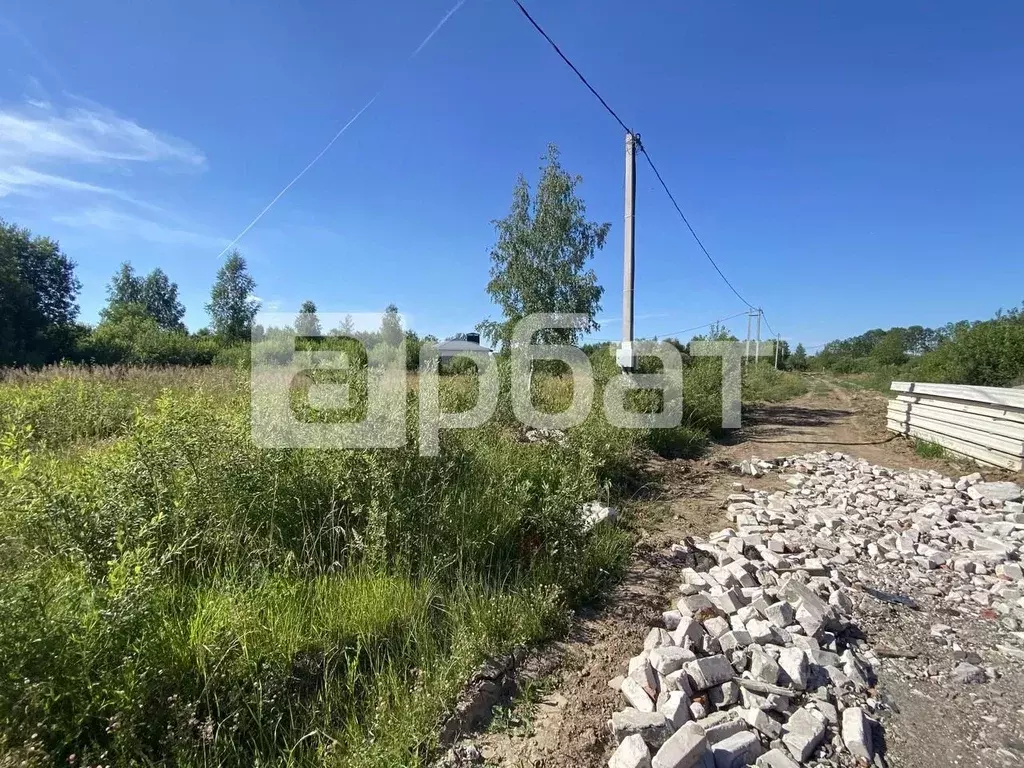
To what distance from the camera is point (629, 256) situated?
770 centimetres

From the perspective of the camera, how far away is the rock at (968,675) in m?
2.22

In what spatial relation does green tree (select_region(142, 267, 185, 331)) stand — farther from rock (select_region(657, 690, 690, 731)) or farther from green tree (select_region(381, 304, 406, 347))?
rock (select_region(657, 690, 690, 731))

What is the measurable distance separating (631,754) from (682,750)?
179mm

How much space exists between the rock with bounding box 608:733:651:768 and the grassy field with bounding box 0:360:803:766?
68 cm

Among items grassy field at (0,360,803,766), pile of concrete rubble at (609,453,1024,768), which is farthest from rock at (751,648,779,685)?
grassy field at (0,360,803,766)

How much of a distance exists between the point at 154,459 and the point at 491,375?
4.92 metres

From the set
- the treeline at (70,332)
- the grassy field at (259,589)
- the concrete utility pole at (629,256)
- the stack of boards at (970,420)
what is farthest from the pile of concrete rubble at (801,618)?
the treeline at (70,332)

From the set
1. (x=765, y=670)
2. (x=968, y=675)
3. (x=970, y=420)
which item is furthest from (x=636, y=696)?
(x=970, y=420)

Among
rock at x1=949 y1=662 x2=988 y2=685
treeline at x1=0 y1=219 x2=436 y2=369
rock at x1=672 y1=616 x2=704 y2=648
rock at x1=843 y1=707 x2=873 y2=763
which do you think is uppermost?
treeline at x1=0 y1=219 x2=436 y2=369

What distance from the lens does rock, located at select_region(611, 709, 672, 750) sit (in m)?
1.73

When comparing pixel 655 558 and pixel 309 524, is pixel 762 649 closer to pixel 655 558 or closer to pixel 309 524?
pixel 655 558

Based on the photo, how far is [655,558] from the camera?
3465 millimetres

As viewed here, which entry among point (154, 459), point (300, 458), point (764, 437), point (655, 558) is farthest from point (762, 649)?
point (764, 437)

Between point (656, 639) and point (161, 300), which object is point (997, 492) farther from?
point (161, 300)
